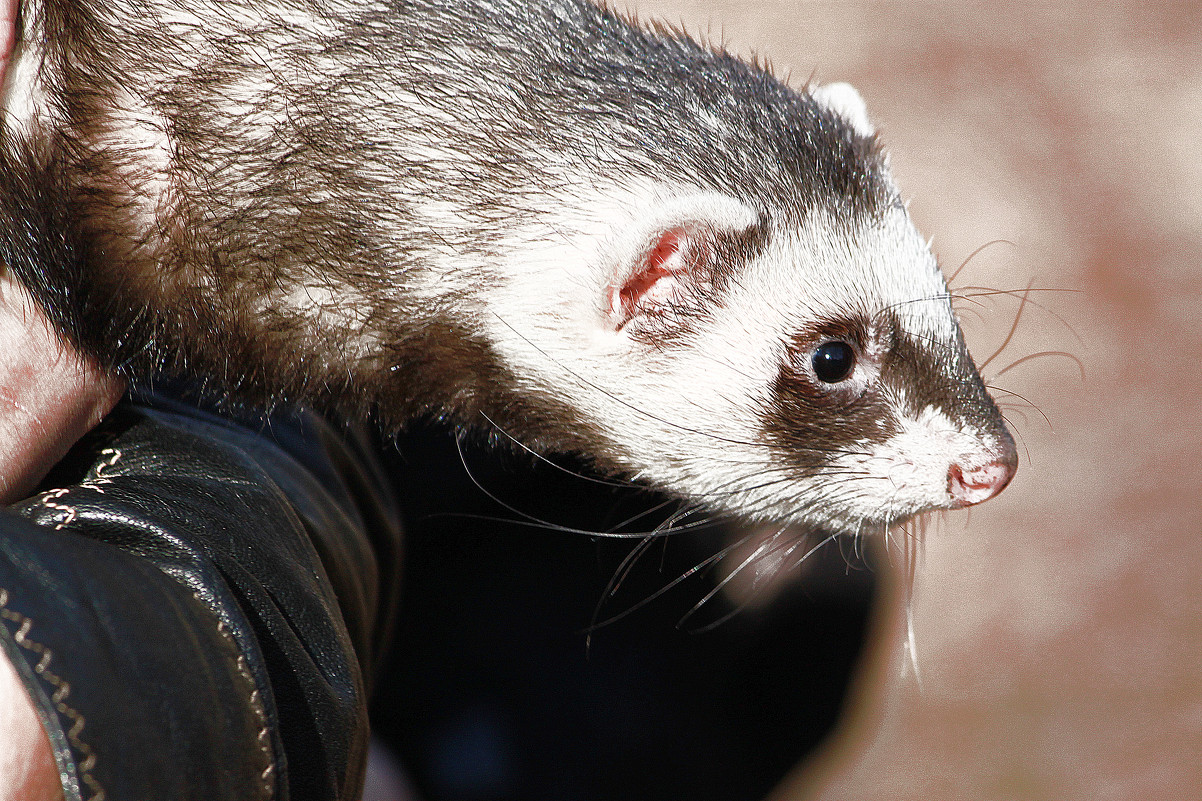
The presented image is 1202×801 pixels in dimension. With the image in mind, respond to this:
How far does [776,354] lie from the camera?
3.53 ft

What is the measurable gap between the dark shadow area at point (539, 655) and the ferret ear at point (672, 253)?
0.69 meters

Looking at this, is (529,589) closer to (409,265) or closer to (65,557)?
(409,265)

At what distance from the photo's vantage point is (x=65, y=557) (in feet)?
2.40

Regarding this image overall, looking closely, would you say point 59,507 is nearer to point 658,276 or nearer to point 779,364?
point 658,276

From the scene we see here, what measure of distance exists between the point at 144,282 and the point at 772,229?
733 mm

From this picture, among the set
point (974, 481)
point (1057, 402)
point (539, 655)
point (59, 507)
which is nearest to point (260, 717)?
point (59, 507)

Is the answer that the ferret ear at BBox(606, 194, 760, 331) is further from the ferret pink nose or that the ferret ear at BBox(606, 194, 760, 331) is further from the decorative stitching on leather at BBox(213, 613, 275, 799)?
the decorative stitching on leather at BBox(213, 613, 275, 799)

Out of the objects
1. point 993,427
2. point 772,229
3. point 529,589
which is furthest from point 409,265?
point 529,589

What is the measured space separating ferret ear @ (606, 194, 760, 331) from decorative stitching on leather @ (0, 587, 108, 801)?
63 centimetres

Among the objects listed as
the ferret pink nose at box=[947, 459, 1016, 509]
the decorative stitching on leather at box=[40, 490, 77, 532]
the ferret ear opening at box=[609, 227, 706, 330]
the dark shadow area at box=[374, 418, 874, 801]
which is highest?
the ferret ear opening at box=[609, 227, 706, 330]

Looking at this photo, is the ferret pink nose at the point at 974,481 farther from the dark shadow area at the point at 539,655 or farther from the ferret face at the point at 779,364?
the dark shadow area at the point at 539,655

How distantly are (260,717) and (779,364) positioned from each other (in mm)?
678

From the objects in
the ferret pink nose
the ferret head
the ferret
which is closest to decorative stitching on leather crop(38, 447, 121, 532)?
the ferret

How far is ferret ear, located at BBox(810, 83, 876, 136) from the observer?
1.31 m
